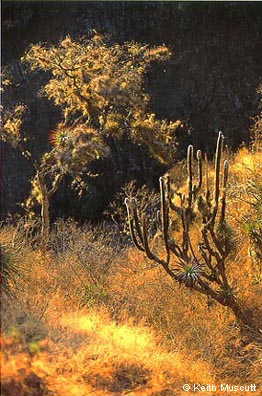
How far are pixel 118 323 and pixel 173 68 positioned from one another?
1346 cm

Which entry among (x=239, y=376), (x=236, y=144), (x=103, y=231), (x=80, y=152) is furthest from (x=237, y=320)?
(x=236, y=144)

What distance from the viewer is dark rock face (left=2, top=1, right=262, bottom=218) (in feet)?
70.1

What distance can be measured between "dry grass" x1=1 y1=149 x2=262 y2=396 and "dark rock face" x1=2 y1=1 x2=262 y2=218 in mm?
4308

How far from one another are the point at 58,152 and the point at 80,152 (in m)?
0.77

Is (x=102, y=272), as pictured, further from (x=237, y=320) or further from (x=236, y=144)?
(x=236, y=144)

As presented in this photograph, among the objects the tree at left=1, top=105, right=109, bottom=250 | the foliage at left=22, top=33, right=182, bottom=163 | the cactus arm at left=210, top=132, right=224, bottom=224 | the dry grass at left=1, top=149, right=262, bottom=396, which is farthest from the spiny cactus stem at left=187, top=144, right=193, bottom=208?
the foliage at left=22, top=33, right=182, bottom=163

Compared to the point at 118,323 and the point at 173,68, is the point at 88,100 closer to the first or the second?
the point at 173,68

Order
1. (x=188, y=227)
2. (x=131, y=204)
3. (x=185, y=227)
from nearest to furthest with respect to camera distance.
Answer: (x=131, y=204), (x=185, y=227), (x=188, y=227)

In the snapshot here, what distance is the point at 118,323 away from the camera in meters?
11.4

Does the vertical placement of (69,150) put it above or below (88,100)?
below

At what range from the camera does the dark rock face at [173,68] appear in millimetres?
21375

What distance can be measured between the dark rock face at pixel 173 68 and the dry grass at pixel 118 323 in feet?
14.1

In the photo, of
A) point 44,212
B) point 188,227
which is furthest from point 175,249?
point 44,212

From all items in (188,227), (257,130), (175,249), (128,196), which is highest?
(257,130)
